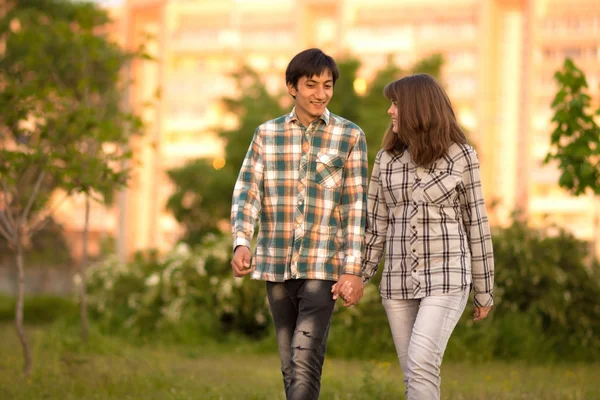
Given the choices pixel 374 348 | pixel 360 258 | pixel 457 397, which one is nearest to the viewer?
pixel 360 258

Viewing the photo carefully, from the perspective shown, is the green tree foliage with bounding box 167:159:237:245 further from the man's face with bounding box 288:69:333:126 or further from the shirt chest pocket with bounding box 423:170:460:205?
the shirt chest pocket with bounding box 423:170:460:205

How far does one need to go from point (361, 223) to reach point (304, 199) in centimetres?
30

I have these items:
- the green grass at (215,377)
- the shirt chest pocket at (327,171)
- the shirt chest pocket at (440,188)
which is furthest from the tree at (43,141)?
the shirt chest pocket at (440,188)

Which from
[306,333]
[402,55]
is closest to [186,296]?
[306,333]

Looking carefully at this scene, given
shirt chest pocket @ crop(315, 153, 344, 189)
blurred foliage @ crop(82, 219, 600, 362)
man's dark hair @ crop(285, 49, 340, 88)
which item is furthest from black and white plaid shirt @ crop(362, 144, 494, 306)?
blurred foliage @ crop(82, 219, 600, 362)

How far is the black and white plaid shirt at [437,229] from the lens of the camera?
14.5ft

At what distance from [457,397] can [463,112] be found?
6291 centimetres

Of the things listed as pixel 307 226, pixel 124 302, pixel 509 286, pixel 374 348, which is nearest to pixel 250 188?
pixel 307 226

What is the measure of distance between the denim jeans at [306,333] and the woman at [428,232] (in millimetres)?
138

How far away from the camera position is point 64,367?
815cm

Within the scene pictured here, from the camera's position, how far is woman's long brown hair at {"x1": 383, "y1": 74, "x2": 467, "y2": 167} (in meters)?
4.53

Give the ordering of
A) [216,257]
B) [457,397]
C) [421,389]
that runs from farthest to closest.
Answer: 1. [216,257]
2. [457,397]
3. [421,389]

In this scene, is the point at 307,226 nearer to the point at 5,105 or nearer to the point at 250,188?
the point at 250,188

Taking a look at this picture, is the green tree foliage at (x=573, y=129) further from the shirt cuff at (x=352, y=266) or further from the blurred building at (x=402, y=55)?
the blurred building at (x=402, y=55)
